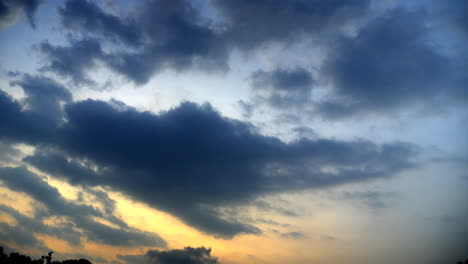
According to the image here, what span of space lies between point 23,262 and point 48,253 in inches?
195

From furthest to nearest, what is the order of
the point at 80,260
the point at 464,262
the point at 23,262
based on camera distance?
the point at 80,260, the point at 23,262, the point at 464,262

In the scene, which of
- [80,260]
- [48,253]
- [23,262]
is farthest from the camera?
[80,260]

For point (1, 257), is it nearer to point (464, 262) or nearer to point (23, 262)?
point (23, 262)

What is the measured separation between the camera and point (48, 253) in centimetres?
5481

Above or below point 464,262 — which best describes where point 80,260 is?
below

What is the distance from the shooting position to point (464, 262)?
4556 cm

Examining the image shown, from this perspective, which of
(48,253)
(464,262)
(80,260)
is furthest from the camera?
(80,260)

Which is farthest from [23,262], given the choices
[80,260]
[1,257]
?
[80,260]

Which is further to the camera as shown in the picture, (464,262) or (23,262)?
(23,262)

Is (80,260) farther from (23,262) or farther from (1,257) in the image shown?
(1,257)

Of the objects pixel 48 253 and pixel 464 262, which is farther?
pixel 48 253

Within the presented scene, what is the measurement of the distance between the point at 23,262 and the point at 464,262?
7676 centimetres

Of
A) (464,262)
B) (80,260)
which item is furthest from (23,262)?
(464,262)

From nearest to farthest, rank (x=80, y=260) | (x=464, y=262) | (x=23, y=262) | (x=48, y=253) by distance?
(x=464, y=262) < (x=23, y=262) < (x=48, y=253) < (x=80, y=260)
